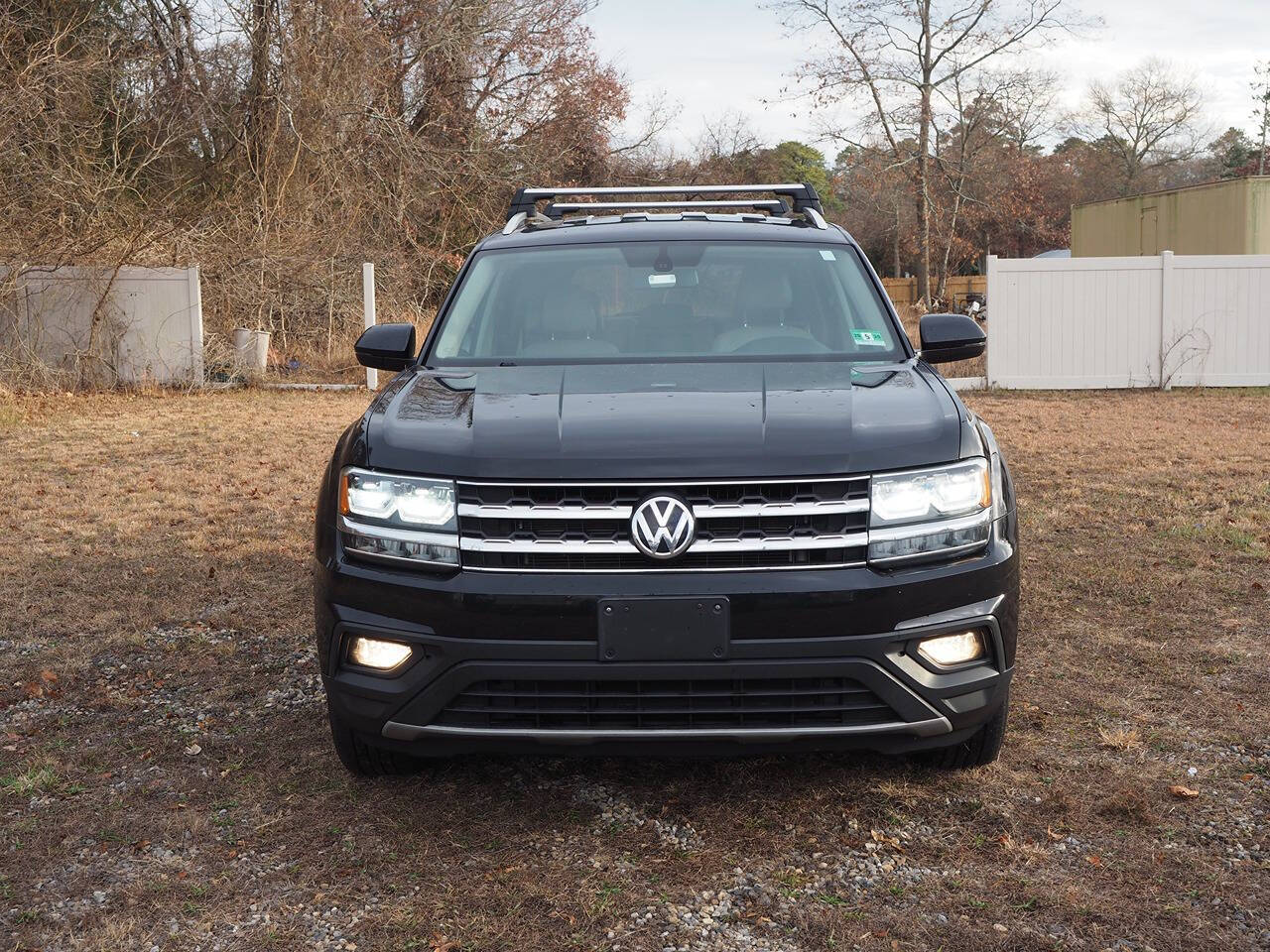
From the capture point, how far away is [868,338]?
13.9ft

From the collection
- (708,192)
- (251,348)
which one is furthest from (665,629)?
(251,348)

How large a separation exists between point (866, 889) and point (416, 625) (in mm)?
1283

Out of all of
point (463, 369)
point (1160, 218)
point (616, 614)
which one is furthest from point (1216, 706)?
point (1160, 218)

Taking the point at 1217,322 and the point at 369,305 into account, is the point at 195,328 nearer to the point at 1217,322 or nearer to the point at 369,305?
the point at 369,305

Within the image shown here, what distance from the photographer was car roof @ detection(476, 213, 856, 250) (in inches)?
187

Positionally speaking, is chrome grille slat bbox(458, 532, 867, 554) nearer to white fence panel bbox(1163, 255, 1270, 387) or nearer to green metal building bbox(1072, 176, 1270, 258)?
white fence panel bbox(1163, 255, 1270, 387)

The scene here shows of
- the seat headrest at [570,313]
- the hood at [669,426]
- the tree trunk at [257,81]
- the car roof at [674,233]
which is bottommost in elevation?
the hood at [669,426]

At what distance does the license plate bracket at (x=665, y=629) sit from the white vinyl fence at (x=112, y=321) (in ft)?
47.1

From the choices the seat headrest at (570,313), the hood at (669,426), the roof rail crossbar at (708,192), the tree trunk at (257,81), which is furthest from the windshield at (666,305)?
the tree trunk at (257,81)

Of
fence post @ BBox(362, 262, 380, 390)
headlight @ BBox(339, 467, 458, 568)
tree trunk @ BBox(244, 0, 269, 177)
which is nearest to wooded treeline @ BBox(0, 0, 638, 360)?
tree trunk @ BBox(244, 0, 269, 177)

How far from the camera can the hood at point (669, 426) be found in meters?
3.06

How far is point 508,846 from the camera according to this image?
328cm

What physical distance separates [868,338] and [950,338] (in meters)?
0.36

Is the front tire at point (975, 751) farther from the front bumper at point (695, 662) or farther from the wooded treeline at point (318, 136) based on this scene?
the wooded treeline at point (318, 136)
